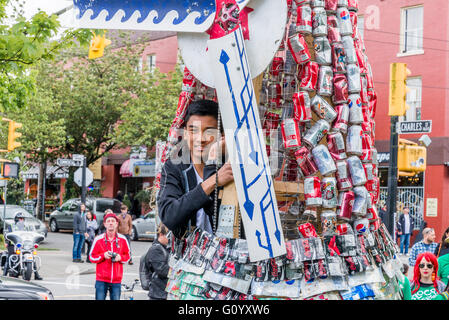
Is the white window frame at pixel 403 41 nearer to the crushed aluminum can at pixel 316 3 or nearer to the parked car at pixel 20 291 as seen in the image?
the parked car at pixel 20 291

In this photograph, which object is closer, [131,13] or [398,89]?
[131,13]

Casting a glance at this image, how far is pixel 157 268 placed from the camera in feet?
26.1

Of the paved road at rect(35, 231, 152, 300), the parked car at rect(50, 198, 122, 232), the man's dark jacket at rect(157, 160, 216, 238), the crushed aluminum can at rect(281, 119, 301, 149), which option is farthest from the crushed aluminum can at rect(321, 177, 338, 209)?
the parked car at rect(50, 198, 122, 232)

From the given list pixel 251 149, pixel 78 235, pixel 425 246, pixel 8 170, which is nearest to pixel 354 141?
pixel 251 149

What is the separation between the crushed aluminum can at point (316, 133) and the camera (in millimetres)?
2793

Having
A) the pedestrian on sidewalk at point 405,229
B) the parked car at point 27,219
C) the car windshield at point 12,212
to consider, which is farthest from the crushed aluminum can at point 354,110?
the car windshield at point 12,212

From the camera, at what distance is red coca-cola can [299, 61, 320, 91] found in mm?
2807

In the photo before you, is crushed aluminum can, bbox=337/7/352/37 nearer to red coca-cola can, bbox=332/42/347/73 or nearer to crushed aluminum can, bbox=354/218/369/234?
red coca-cola can, bbox=332/42/347/73

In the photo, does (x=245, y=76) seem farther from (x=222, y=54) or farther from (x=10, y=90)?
(x=10, y=90)

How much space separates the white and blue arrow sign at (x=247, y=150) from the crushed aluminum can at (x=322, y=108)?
0.33 m

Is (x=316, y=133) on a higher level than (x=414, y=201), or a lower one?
higher

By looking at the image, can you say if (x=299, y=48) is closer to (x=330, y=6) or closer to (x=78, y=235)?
(x=330, y=6)

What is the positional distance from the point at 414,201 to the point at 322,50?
21.4m

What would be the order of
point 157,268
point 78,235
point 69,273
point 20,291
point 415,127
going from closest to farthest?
1. point 20,291
2. point 157,268
3. point 415,127
4. point 69,273
5. point 78,235
